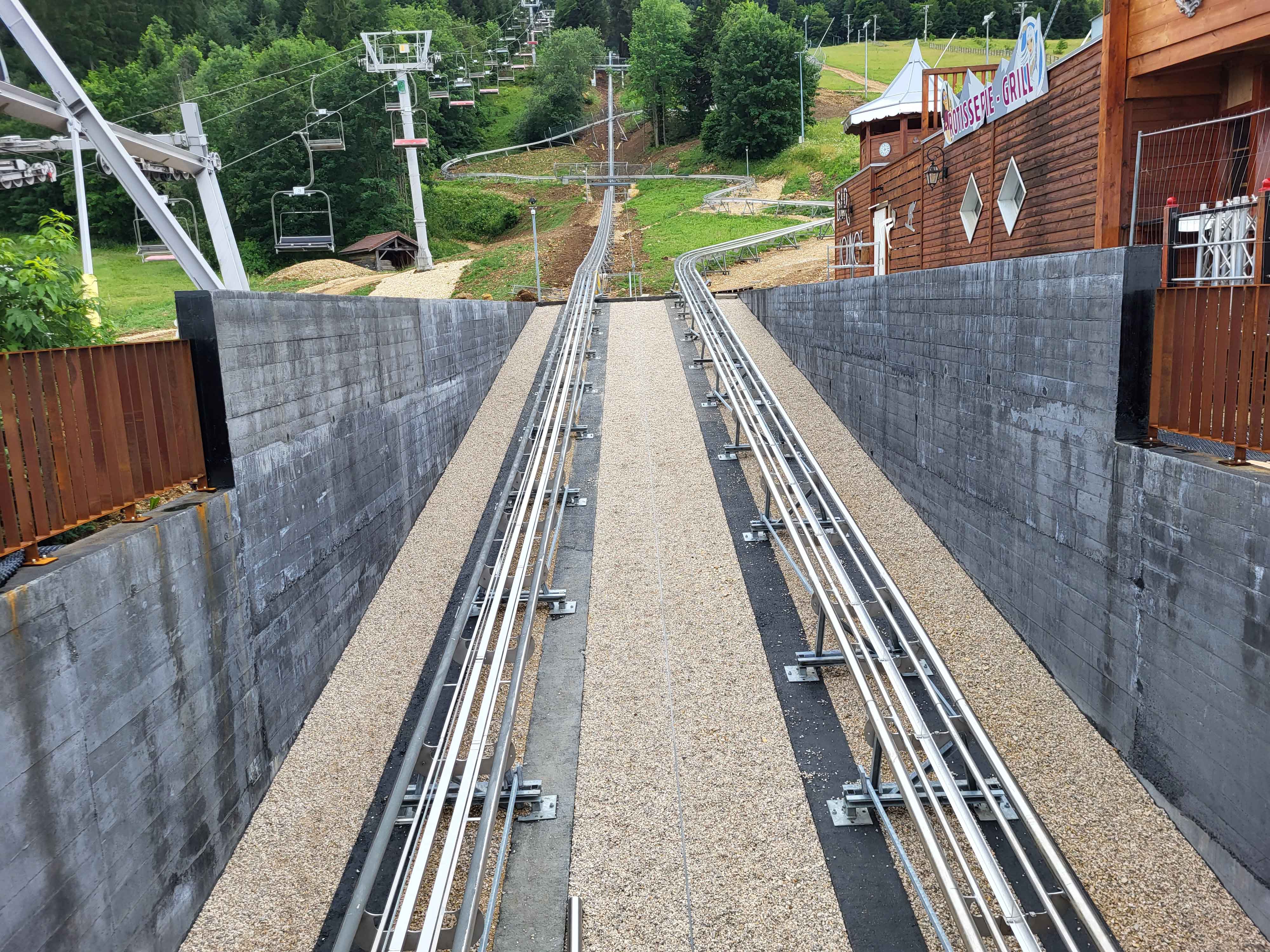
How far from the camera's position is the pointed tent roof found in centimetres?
2939

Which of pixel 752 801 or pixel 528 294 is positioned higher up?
pixel 528 294

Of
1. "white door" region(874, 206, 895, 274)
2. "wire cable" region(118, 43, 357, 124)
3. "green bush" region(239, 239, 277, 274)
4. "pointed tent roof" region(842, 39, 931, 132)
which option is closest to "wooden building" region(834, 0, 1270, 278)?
"white door" region(874, 206, 895, 274)

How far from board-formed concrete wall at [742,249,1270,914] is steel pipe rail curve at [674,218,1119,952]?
107 centimetres

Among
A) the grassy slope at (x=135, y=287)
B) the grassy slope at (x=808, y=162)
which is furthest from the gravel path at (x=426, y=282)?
the grassy slope at (x=808, y=162)

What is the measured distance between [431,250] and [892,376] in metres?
49.7

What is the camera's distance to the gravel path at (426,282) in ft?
131

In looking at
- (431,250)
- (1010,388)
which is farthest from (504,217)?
(1010,388)

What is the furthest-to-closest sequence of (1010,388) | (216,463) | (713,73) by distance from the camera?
(713,73)
(1010,388)
(216,463)

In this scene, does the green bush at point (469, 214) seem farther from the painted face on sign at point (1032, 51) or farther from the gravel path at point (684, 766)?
A: the gravel path at point (684, 766)

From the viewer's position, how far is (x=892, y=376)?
13.2 m

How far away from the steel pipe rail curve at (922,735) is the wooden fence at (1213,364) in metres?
2.59

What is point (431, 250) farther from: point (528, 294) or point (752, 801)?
point (752, 801)

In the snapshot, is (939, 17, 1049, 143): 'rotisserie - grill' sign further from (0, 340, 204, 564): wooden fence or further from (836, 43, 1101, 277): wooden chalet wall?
(0, 340, 204, 564): wooden fence

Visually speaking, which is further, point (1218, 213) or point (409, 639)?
point (409, 639)
